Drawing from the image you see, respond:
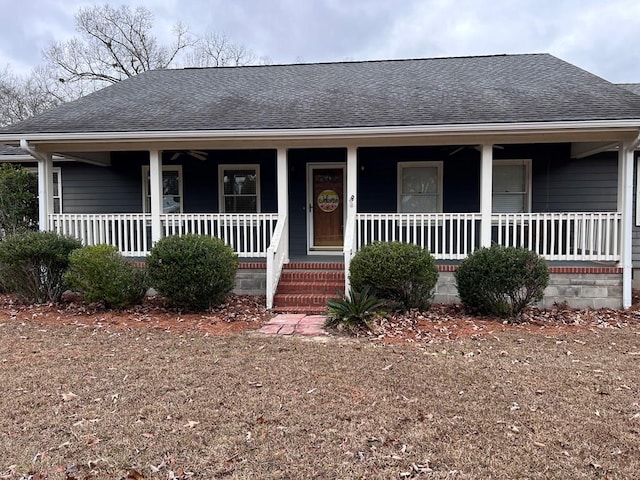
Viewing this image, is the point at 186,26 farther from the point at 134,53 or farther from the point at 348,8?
the point at 348,8

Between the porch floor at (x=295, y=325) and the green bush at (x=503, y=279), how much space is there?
2.25 meters

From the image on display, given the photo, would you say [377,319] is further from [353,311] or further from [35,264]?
[35,264]

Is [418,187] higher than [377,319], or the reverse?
[418,187]

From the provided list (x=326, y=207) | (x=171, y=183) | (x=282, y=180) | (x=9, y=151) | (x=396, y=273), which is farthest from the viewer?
(x=9, y=151)

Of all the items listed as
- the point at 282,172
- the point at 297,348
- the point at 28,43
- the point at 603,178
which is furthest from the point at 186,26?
the point at 297,348

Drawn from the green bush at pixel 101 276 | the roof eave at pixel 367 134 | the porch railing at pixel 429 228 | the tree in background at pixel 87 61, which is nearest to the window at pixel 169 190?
the roof eave at pixel 367 134

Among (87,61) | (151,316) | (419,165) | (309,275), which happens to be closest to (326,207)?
(419,165)

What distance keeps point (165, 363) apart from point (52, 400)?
45.1 inches

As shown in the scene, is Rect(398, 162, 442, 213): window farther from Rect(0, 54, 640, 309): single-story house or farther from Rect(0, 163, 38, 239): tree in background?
Rect(0, 163, 38, 239): tree in background

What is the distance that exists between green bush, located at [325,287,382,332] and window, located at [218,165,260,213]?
184 inches

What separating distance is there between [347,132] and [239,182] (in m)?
3.79

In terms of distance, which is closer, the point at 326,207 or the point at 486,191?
the point at 486,191

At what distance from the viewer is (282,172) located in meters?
8.03

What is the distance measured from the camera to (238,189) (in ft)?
34.0
